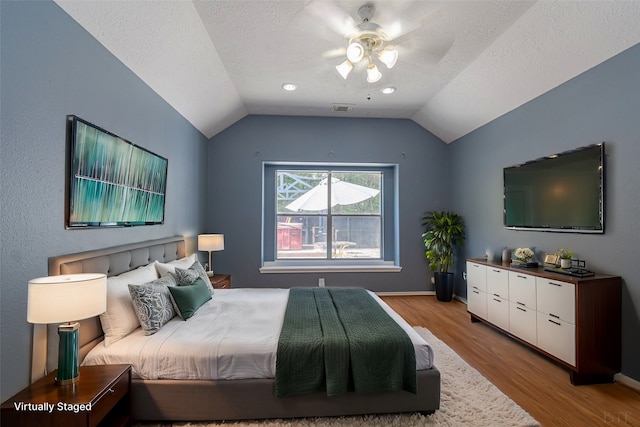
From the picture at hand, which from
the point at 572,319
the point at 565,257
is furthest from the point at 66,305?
the point at 565,257

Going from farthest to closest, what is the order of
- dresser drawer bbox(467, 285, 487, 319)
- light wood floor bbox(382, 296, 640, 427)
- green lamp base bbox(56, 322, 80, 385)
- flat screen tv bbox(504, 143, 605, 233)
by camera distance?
dresser drawer bbox(467, 285, 487, 319) < flat screen tv bbox(504, 143, 605, 233) < light wood floor bbox(382, 296, 640, 427) < green lamp base bbox(56, 322, 80, 385)

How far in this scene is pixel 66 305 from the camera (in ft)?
4.95

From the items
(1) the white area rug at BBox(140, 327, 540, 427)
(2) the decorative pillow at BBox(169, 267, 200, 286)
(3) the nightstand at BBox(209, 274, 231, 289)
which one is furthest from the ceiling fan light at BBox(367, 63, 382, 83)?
(3) the nightstand at BBox(209, 274, 231, 289)

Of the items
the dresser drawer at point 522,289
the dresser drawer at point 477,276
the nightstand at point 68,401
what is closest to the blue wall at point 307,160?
the dresser drawer at point 477,276

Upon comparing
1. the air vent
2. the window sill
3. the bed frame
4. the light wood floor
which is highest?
the air vent

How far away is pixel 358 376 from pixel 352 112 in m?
4.04

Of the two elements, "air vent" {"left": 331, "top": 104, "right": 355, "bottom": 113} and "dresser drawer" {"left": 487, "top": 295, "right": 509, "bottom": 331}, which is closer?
"dresser drawer" {"left": 487, "top": 295, "right": 509, "bottom": 331}

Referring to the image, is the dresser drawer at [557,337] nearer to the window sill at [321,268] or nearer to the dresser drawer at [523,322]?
the dresser drawer at [523,322]

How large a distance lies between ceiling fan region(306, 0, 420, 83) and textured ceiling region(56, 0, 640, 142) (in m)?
0.02

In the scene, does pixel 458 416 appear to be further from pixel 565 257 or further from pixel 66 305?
pixel 66 305

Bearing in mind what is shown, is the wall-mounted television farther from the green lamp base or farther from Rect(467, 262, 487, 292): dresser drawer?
Rect(467, 262, 487, 292): dresser drawer

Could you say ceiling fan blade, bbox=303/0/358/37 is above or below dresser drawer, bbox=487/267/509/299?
above

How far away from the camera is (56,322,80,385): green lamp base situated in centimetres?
161

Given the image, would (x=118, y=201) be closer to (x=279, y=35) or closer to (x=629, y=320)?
(x=279, y=35)
